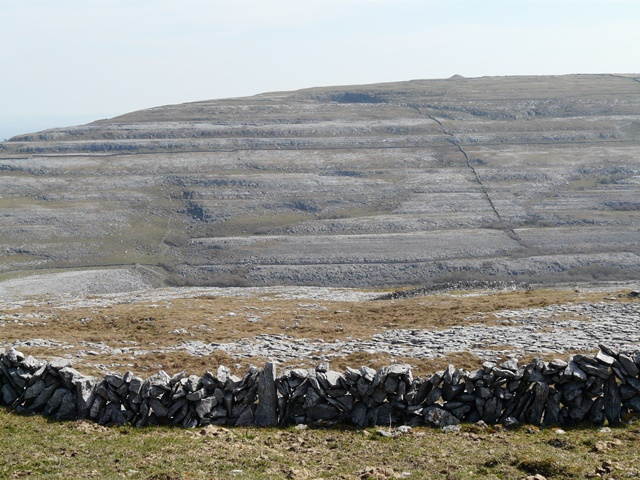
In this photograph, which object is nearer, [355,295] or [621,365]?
[621,365]

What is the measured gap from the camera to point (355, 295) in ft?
241

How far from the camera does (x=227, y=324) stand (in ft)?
134

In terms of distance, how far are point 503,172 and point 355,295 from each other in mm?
80565

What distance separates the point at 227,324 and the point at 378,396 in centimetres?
1816

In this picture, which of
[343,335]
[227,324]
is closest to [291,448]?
[343,335]

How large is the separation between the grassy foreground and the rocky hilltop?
7361 cm

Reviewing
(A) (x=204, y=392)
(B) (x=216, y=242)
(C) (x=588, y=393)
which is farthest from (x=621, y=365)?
(B) (x=216, y=242)

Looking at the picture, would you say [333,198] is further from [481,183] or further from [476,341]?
[476,341]

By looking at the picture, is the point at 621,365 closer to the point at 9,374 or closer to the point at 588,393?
the point at 588,393

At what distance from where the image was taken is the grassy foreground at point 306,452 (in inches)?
741

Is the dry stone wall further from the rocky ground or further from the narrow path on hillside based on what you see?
the narrow path on hillside

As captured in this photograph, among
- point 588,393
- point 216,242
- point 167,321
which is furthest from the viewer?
point 216,242

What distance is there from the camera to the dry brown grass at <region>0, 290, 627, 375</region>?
3128cm

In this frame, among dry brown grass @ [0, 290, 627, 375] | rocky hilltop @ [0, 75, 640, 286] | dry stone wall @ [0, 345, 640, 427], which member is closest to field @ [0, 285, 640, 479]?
dry brown grass @ [0, 290, 627, 375]
